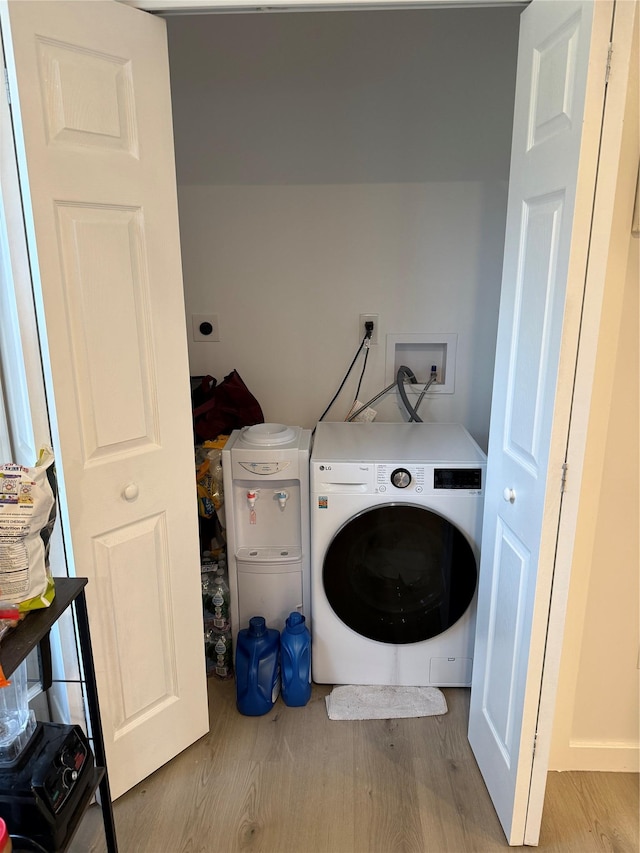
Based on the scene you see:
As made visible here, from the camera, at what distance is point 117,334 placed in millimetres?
1450

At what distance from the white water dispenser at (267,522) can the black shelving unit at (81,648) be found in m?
0.81

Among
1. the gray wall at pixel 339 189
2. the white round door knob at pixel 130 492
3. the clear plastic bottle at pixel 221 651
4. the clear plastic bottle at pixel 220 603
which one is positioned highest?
the gray wall at pixel 339 189

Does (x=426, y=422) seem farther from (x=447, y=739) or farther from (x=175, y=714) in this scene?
(x=175, y=714)

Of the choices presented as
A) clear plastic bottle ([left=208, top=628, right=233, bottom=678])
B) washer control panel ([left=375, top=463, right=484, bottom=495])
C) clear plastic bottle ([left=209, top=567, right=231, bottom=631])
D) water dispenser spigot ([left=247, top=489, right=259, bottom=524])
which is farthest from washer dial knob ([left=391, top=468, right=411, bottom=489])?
clear plastic bottle ([left=208, top=628, right=233, bottom=678])

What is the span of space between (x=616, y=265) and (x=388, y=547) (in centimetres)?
109

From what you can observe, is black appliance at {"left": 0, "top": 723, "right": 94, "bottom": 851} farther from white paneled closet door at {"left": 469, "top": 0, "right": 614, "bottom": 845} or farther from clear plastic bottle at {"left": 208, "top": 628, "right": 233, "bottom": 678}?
white paneled closet door at {"left": 469, "top": 0, "right": 614, "bottom": 845}

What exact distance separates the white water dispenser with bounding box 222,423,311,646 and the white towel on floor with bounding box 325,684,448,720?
305 mm

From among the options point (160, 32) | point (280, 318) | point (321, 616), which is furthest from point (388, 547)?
point (160, 32)

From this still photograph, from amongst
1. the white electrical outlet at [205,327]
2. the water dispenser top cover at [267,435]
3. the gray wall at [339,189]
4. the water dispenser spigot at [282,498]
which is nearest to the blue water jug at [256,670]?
the water dispenser spigot at [282,498]

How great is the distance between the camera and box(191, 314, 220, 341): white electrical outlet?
7.79 ft

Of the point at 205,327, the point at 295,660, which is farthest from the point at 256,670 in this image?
the point at 205,327

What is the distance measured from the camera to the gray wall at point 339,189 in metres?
2.13

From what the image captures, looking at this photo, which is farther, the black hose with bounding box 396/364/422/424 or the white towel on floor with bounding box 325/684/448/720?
the black hose with bounding box 396/364/422/424

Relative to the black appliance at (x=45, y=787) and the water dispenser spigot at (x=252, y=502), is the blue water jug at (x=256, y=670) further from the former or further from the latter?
the black appliance at (x=45, y=787)
